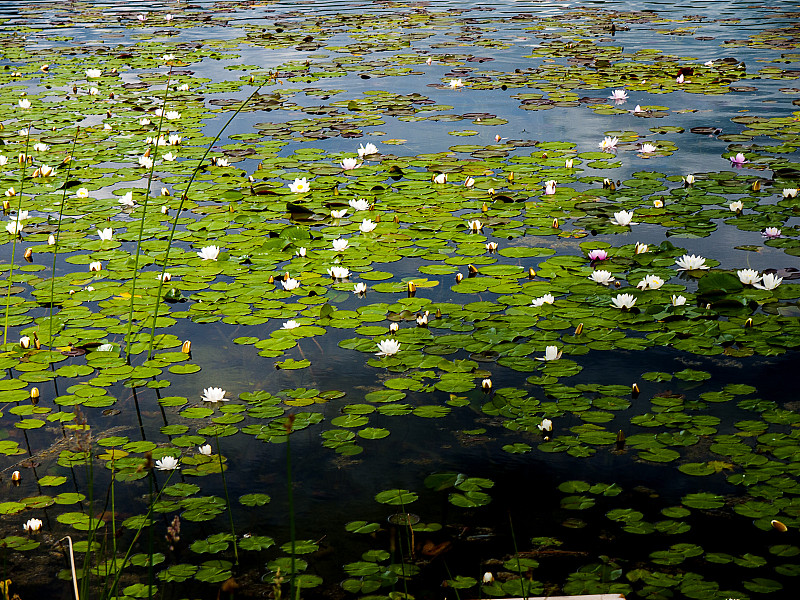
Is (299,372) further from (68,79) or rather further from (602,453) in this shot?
(68,79)

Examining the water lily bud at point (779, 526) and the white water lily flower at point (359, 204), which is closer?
the water lily bud at point (779, 526)

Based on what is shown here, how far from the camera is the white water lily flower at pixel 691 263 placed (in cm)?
350

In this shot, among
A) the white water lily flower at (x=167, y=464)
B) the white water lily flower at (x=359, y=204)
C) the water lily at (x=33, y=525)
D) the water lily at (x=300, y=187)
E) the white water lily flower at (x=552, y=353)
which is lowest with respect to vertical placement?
the water lily at (x=33, y=525)

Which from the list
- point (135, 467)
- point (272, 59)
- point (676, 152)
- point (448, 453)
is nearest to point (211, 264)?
point (135, 467)

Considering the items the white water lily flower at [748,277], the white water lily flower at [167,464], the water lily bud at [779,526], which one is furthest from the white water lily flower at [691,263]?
the white water lily flower at [167,464]

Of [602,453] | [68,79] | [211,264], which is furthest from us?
[68,79]

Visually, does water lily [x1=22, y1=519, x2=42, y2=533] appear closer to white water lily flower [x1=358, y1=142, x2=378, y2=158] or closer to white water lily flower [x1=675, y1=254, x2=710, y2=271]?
white water lily flower [x1=675, y1=254, x2=710, y2=271]

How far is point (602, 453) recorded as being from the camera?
2.41m

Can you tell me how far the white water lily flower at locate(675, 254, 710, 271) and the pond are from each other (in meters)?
0.01

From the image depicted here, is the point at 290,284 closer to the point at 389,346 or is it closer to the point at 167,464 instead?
the point at 389,346

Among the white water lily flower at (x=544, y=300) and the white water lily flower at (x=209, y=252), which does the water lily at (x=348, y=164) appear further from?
the white water lily flower at (x=544, y=300)

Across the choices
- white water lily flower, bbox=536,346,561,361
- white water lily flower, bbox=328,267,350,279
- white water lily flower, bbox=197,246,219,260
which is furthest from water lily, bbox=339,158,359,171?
white water lily flower, bbox=536,346,561,361

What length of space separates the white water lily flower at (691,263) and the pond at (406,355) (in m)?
A: 0.01

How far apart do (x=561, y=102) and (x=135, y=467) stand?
563 cm
